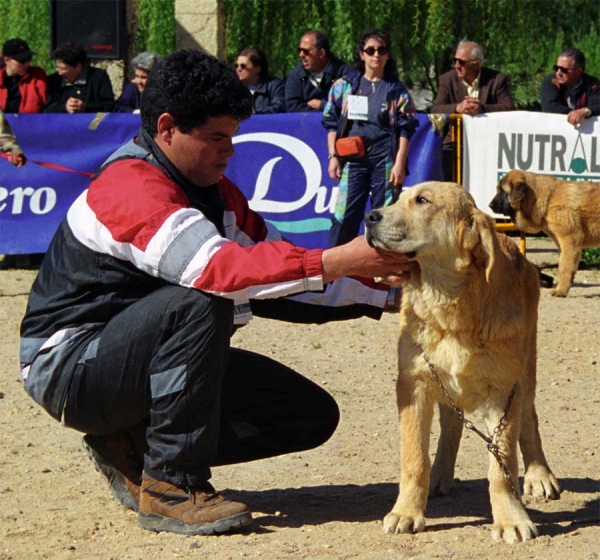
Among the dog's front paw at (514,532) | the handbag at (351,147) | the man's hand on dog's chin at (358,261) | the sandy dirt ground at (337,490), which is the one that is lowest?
the sandy dirt ground at (337,490)

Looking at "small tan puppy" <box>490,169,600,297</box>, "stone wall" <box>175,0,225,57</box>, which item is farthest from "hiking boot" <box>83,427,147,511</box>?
"stone wall" <box>175,0,225,57</box>

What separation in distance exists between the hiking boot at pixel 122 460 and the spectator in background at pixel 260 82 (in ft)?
22.7

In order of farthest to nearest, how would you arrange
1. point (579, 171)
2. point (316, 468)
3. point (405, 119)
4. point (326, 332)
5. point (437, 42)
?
point (437, 42) → point (579, 171) → point (405, 119) → point (326, 332) → point (316, 468)

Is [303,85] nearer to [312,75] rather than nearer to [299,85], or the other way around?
[299,85]

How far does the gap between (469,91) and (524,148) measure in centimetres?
81

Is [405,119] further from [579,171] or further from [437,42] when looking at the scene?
[437,42]

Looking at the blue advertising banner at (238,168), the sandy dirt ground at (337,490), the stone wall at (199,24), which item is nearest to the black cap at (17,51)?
the blue advertising banner at (238,168)

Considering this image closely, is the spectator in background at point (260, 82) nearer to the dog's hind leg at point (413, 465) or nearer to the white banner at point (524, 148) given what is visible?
the white banner at point (524, 148)

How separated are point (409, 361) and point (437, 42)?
12.0 m

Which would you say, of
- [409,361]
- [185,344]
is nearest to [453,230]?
[409,361]

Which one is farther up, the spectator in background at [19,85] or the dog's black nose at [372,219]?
the dog's black nose at [372,219]

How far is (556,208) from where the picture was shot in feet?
32.8

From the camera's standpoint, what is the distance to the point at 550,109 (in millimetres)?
11062

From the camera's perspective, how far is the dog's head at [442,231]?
4043 mm
